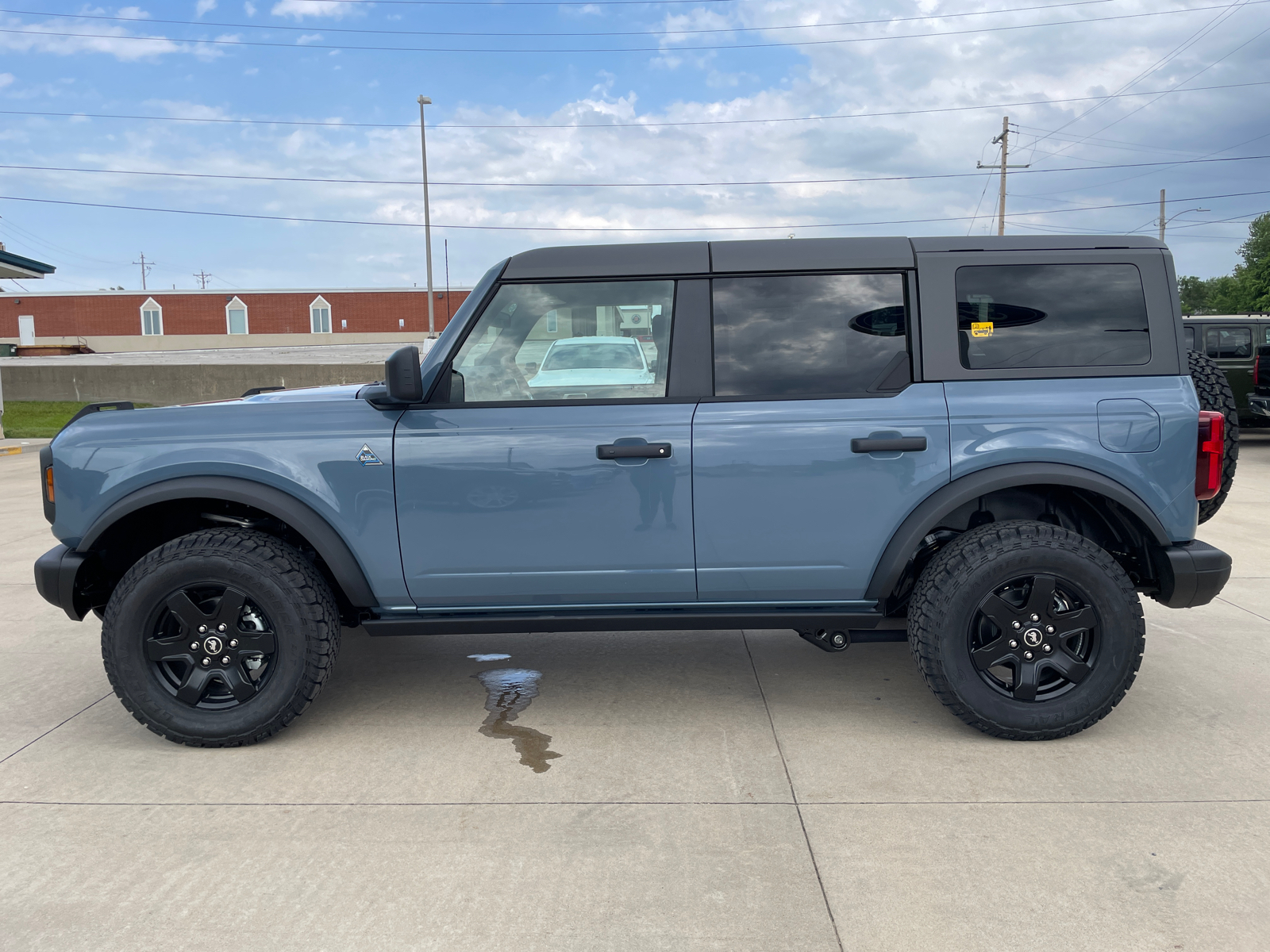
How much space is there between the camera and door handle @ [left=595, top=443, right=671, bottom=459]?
3.47 metres

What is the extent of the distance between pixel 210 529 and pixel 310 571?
1.50 ft

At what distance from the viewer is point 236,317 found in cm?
5566

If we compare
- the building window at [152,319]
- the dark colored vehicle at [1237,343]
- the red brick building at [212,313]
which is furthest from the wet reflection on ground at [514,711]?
the building window at [152,319]

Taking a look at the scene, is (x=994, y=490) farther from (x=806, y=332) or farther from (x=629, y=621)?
(x=629, y=621)

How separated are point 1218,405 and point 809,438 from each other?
6.99ft

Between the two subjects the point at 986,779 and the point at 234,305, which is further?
the point at 234,305

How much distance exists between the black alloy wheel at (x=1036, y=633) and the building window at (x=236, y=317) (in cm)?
5828

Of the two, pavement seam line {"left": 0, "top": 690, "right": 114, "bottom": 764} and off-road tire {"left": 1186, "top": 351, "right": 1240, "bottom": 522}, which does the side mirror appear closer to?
pavement seam line {"left": 0, "top": 690, "right": 114, "bottom": 764}

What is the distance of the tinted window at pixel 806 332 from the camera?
11.7 ft

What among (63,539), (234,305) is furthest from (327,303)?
(63,539)

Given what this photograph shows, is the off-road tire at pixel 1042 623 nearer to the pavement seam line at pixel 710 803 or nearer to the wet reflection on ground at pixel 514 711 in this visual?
the pavement seam line at pixel 710 803

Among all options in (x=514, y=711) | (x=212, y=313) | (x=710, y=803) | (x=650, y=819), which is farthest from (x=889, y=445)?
(x=212, y=313)

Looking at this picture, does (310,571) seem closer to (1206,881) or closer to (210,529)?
(210,529)

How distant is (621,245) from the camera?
146 inches
